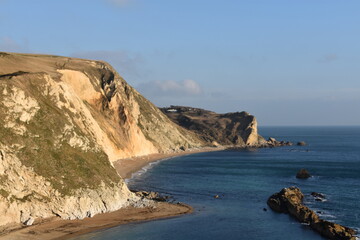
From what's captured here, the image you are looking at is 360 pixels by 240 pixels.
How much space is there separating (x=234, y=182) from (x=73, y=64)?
70.6 m

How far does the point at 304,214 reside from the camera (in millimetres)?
58438

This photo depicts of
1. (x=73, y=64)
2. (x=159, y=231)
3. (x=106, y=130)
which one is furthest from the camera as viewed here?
(x=73, y=64)

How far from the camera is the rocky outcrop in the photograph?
50.1 metres

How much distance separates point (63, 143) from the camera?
62844mm

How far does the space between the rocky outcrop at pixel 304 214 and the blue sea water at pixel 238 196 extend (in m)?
1.22

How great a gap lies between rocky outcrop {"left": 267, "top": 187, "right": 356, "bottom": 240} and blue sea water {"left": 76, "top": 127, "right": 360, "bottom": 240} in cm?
122

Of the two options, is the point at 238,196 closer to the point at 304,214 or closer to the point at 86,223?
the point at 304,214

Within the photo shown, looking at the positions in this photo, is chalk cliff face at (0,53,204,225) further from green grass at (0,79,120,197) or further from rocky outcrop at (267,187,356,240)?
rocky outcrop at (267,187,356,240)

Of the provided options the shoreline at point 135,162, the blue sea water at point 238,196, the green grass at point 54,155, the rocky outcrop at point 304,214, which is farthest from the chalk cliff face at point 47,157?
the rocky outcrop at point 304,214

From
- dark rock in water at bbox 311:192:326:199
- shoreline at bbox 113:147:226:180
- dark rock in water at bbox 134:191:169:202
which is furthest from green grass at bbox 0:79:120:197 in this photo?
dark rock in water at bbox 311:192:326:199

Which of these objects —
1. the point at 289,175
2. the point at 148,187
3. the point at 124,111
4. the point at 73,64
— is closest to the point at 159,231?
the point at 148,187

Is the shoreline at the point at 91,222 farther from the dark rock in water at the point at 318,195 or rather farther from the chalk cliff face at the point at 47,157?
the dark rock in water at the point at 318,195

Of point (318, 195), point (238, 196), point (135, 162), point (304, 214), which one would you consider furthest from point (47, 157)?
point (135, 162)

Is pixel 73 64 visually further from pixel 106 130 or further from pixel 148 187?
pixel 148 187
